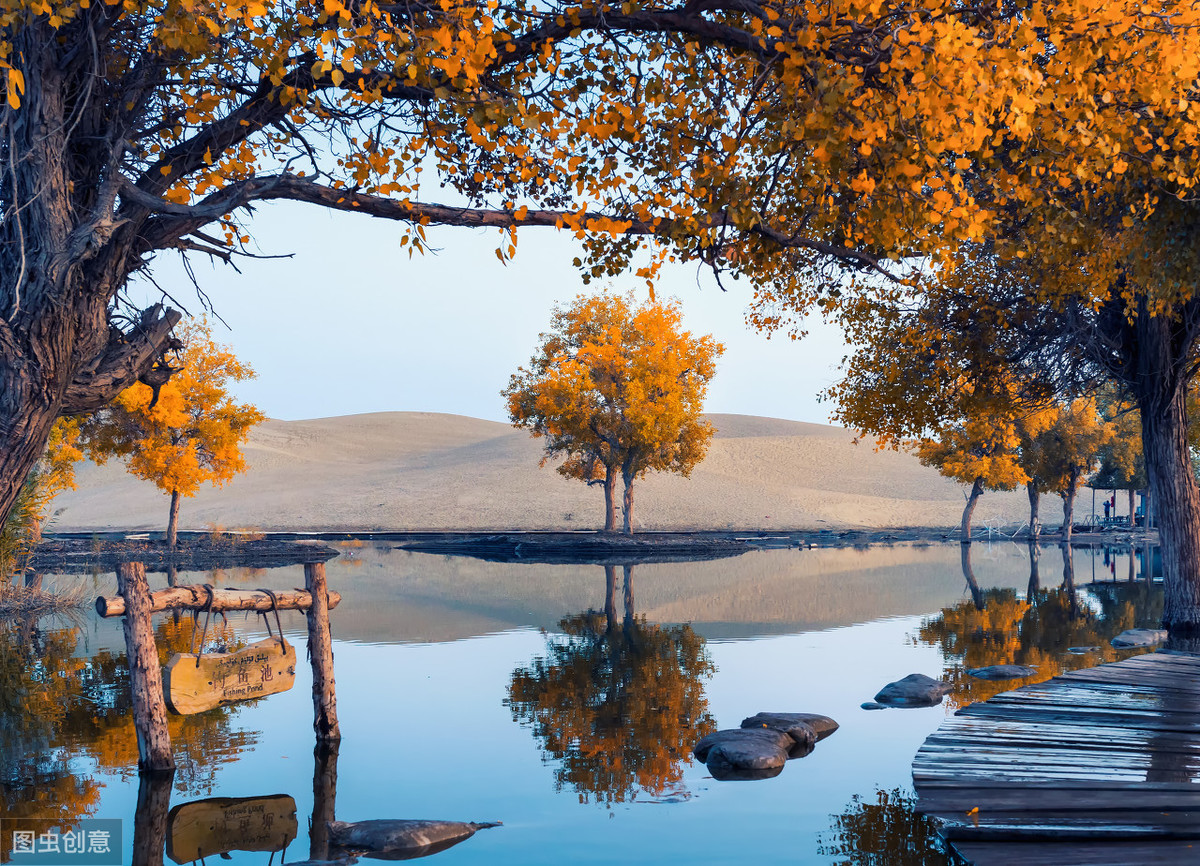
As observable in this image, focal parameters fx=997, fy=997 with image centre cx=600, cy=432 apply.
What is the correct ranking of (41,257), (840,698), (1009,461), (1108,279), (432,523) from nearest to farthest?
(41,257)
(1108,279)
(840,698)
(1009,461)
(432,523)

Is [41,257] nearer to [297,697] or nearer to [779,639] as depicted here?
[297,697]

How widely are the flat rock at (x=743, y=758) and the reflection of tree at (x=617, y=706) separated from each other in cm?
33

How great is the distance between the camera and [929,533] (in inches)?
2501

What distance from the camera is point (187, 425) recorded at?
3897 centimetres

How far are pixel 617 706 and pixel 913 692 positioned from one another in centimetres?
397

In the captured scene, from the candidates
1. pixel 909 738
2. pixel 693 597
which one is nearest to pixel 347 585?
pixel 693 597

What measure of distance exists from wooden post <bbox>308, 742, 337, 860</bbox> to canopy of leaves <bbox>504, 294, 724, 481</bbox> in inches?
1348

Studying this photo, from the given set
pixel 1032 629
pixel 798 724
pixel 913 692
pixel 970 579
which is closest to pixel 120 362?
pixel 798 724

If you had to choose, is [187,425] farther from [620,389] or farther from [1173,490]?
[1173,490]

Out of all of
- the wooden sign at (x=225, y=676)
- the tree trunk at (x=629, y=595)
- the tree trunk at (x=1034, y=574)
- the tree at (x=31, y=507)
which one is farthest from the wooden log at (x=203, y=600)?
the tree trunk at (x=1034, y=574)

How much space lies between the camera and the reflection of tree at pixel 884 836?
7238 mm

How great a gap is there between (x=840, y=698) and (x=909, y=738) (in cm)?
250

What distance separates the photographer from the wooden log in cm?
988

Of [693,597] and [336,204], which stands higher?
[336,204]
